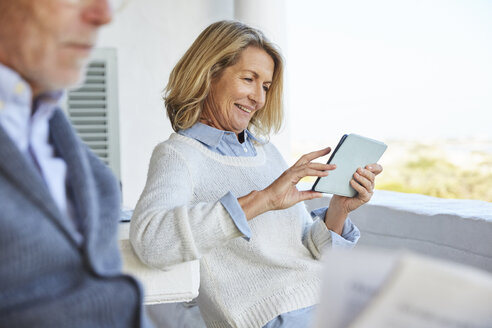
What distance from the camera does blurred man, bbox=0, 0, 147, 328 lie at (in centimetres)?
63

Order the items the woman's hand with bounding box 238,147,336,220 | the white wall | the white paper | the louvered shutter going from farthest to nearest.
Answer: the white wall < the louvered shutter < the woman's hand with bounding box 238,147,336,220 < the white paper

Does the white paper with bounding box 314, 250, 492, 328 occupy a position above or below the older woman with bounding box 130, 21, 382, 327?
above

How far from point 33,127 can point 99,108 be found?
3.14 meters

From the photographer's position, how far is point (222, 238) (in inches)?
50.4

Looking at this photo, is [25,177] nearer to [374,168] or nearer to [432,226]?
[374,168]

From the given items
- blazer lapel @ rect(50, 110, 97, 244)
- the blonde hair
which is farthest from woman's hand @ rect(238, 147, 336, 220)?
blazer lapel @ rect(50, 110, 97, 244)

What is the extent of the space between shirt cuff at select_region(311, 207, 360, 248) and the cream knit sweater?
0.03 meters

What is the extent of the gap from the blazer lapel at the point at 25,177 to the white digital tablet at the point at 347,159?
0.99 m

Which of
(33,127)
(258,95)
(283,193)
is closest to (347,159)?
(283,193)

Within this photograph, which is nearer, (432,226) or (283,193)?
(283,193)

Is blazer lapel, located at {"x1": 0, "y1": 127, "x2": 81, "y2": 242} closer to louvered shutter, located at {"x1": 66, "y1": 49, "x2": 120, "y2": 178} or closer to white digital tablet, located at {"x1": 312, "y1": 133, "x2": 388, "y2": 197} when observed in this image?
white digital tablet, located at {"x1": 312, "y1": 133, "x2": 388, "y2": 197}

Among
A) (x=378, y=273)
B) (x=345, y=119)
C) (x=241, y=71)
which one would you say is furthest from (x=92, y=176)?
(x=345, y=119)

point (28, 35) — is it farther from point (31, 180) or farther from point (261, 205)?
point (261, 205)

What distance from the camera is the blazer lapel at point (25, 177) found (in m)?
0.64
